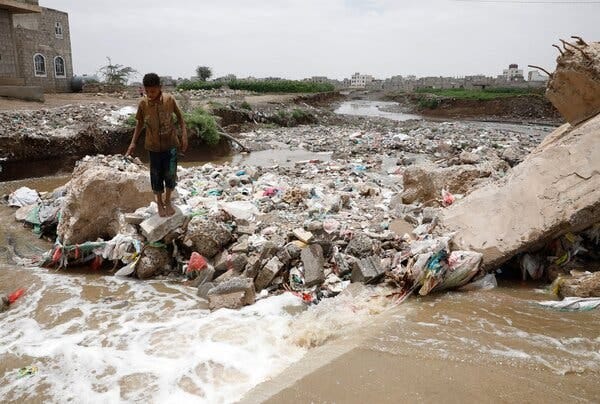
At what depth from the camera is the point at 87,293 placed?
4.13m

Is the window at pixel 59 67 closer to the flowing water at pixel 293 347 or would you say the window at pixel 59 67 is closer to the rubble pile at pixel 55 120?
the rubble pile at pixel 55 120

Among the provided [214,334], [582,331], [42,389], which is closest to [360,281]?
[214,334]

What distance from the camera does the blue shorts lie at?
4.14 meters

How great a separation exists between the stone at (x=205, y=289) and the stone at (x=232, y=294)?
0.14 metres

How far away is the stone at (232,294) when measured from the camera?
3.68 meters

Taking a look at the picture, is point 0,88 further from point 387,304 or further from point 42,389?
point 387,304

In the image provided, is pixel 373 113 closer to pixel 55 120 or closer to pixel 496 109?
pixel 496 109

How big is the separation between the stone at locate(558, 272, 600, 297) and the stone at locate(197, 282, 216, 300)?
10.1 feet

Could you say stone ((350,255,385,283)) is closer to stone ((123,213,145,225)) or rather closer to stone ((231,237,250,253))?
stone ((231,237,250,253))

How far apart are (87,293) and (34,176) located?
645 centimetres

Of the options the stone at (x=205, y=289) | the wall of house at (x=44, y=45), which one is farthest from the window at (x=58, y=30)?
the stone at (x=205, y=289)

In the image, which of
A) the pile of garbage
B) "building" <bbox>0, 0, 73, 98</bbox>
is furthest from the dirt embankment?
"building" <bbox>0, 0, 73, 98</bbox>

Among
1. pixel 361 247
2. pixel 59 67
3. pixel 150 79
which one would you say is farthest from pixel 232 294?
pixel 59 67

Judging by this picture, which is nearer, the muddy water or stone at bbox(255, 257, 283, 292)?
stone at bbox(255, 257, 283, 292)
